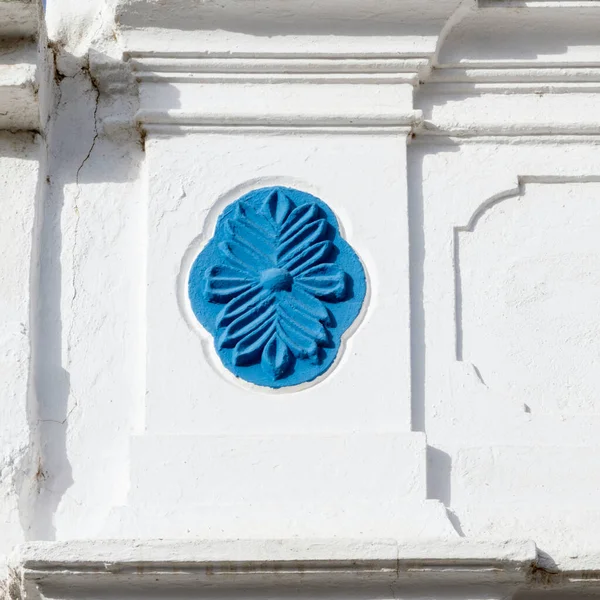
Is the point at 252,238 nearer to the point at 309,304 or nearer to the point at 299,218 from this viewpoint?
the point at 299,218

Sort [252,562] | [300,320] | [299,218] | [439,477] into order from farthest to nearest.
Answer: [299,218], [300,320], [439,477], [252,562]

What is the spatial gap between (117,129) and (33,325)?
63 cm

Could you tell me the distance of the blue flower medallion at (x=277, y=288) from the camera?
17.5ft

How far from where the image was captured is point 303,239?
215 inches

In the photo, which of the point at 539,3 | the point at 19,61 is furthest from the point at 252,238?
the point at 539,3

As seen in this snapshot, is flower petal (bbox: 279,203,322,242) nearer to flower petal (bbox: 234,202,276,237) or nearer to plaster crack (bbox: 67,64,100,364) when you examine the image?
flower petal (bbox: 234,202,276,237)

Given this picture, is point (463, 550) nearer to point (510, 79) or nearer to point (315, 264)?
point (315, 264)

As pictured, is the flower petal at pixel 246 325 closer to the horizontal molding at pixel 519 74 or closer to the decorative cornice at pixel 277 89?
the decorative cornice at pixel 277 89

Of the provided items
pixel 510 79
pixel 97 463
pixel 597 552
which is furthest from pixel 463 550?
pixel 510 79

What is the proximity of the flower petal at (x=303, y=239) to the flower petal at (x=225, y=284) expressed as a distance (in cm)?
11

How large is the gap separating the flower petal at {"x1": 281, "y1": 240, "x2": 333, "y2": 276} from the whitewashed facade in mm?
102

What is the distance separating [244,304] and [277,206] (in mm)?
309

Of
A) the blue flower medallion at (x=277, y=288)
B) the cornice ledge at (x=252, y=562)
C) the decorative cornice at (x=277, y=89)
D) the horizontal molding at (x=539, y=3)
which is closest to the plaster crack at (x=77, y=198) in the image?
the decorative cornice at (x=277, y=89)

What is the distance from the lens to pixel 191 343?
5352mm
